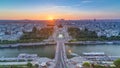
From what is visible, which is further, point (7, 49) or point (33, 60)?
point (7, 49)

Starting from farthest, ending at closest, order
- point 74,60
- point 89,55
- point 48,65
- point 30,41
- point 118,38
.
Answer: point 118,38, point 30,41, point 89,55, point 74,60, point 48,65

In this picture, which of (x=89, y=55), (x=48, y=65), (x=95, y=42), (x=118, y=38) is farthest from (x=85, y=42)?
(x=48, y=65)

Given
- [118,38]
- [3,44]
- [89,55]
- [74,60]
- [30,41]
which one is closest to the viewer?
[74,60]

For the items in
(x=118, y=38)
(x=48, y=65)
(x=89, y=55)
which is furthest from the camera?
(x=118, y=38)

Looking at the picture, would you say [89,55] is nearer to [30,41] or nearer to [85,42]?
[85,42]

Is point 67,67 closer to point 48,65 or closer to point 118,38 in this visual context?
point 48,65

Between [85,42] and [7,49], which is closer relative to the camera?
[7,49]

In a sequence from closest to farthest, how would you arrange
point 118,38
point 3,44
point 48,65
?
point 48,65
point 3,44
point 118,38

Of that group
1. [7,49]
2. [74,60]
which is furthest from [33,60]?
[7,49]
